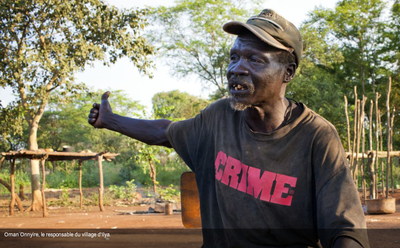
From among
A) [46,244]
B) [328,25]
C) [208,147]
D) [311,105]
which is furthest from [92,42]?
[328,25]

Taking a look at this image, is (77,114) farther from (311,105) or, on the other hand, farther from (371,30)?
(371,30)

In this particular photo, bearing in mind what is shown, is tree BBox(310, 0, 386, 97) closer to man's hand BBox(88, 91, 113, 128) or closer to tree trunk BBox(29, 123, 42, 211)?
tree trunk BBox(29, 123, 42, 211)

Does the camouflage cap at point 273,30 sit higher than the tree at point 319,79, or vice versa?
the tree at point 319,79

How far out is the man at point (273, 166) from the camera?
1737mm

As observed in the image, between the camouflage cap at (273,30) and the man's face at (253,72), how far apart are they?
4 cm

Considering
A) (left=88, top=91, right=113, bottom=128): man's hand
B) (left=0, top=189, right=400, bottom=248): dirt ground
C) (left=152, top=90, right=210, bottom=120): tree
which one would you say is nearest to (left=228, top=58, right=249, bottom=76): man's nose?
(left=88, top=91, right=113, bottom=128): man's hand

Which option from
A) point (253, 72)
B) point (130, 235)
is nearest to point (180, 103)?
point (130, 235)

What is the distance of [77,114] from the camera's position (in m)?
34.5

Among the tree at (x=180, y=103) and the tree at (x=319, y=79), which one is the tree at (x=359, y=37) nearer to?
the tree at (x=319, y=79)

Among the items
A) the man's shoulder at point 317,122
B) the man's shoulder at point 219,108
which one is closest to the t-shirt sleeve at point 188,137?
the man's shoulder at point 219,108

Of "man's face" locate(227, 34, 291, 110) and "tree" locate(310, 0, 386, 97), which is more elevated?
"tree" locate(310, 0, 386, 97)

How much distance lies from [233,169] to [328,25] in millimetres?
29767

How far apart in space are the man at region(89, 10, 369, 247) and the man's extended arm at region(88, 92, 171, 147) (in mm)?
393

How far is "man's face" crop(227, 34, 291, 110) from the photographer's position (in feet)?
6.16
